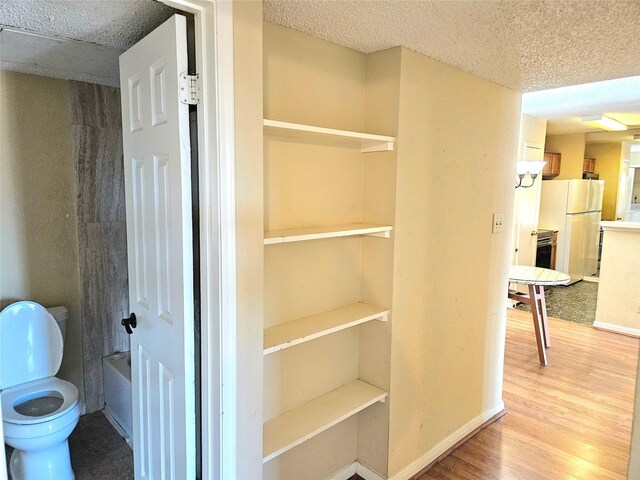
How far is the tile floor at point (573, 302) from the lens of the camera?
4.97 meters

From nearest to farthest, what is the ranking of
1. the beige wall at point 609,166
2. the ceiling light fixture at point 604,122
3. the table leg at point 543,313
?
the table leg at point 543,313 < the ceiling light fixture at point 604,122 < the beige wall at point 609,166

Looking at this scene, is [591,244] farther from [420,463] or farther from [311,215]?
[311,215]

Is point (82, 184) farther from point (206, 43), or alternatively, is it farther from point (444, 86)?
point (444, 86)

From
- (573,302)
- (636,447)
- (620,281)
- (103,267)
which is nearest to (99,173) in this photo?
(103,267)

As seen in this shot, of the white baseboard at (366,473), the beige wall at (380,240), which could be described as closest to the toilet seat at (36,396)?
the beige wall at (380,240)

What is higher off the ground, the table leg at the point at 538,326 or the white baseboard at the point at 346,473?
the table leg at the point at 538,326

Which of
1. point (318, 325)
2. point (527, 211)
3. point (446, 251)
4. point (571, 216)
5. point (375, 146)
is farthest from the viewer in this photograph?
point (571, 216)

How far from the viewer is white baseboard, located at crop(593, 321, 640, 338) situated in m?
4.37

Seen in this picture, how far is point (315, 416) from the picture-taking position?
1.87 meters

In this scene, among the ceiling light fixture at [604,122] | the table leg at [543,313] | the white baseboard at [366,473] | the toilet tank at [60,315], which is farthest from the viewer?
the ceiling light fixture at [604,122]

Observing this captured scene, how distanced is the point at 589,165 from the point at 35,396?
26.5 feet

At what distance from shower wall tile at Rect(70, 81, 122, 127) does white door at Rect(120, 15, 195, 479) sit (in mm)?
1089

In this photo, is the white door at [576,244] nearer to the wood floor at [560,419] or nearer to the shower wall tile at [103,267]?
the wood floor at [560,419]

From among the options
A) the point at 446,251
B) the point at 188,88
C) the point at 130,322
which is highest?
the point at 188,88
